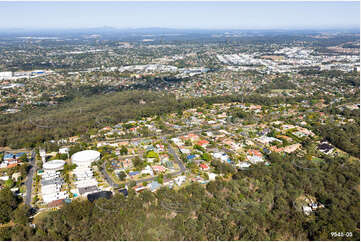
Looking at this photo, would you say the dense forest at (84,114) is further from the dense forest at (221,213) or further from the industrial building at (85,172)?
the dense forest at (221,213)

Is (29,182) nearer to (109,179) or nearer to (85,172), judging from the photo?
(85,172)

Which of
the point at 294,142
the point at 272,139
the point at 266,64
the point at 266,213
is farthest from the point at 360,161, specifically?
the point at 266,64

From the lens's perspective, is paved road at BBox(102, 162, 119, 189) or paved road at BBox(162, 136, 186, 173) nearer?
paved road at BBox(102, 162, 119, 189)

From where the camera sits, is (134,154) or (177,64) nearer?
(134,154)

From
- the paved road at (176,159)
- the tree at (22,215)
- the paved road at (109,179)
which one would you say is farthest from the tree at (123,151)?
the tree at (22,215)

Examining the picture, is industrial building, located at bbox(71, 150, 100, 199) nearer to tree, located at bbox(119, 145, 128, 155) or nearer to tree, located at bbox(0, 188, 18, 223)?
tree, located at bbox(119, 145, 128, 155)

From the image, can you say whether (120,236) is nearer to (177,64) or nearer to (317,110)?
(317,110)

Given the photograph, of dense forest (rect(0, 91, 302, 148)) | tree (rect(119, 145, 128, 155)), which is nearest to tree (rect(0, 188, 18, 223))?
tree (rect(119, 145, 128, 155))

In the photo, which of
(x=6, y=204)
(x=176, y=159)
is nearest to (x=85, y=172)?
(x=6, y=204)
